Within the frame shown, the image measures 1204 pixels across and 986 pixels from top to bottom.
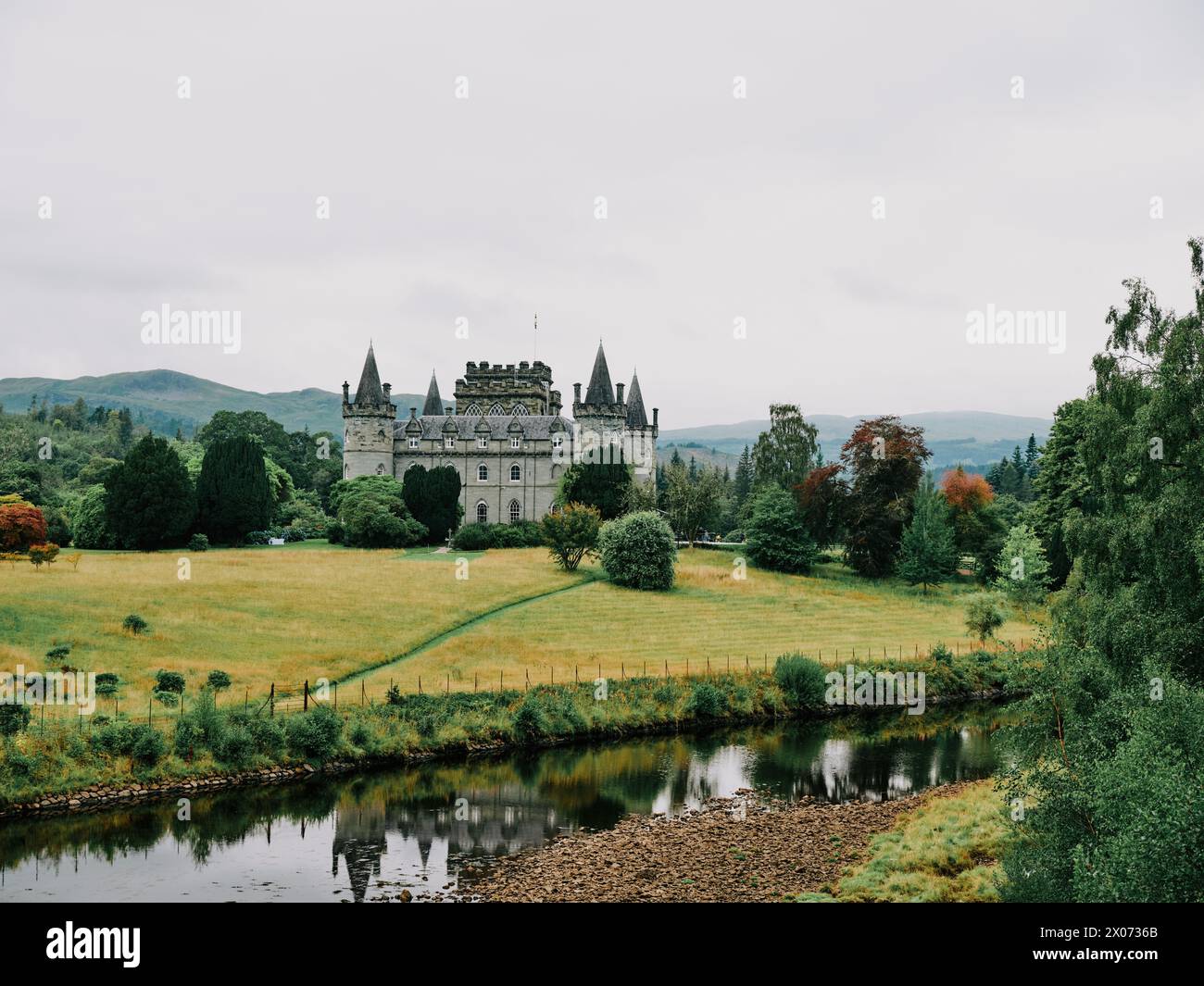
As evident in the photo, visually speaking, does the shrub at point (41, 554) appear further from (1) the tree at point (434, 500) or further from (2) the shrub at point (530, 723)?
(1) the tree at point (434, 500)

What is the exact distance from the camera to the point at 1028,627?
52094 mm

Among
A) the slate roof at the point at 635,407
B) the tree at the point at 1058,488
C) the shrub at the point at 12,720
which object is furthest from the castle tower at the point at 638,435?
the shrub at the point at 12,720

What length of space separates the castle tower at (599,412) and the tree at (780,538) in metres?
19.2

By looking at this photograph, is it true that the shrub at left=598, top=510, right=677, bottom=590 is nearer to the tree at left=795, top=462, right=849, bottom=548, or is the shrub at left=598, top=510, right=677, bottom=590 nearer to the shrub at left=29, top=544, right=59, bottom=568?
the tree at left=795, top=462, right=849, bottom=548

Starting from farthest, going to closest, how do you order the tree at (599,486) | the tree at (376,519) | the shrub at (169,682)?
the tree at (599,486) → the tree at (376,519) → the shrub at (169,682)

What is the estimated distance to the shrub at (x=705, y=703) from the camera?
119ft

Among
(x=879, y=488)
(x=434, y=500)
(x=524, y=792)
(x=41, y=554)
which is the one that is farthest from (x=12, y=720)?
(x=879, y=488)

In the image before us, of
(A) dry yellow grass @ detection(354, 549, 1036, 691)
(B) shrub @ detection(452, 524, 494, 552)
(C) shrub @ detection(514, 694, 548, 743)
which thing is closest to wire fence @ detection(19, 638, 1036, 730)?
(A) dry yellow grass @ detection(354, 549, 1036, 691)

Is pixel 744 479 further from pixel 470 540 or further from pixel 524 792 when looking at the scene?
pixel 524 792

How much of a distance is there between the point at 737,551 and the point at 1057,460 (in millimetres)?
19066

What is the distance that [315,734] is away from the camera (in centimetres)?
2883
